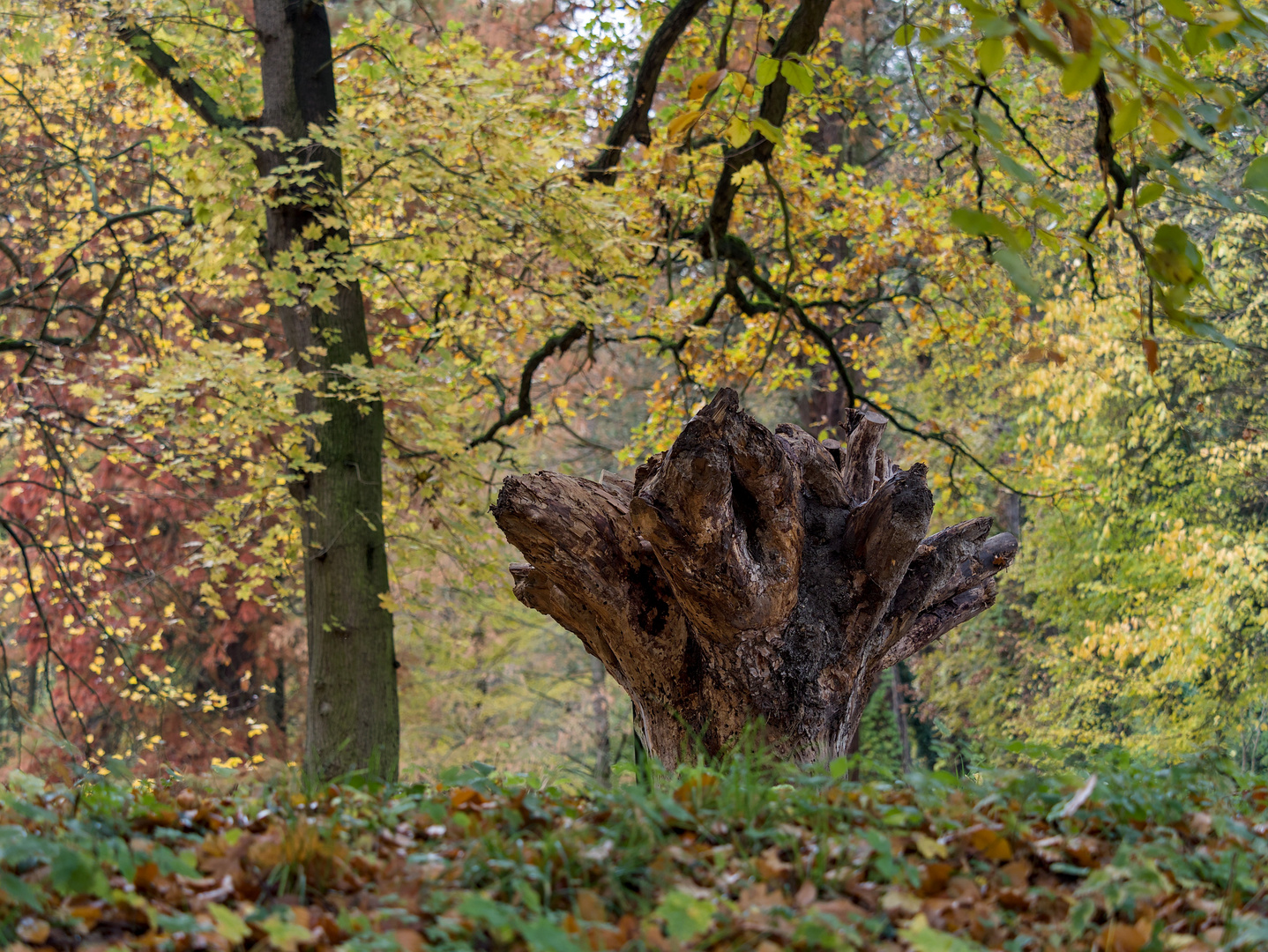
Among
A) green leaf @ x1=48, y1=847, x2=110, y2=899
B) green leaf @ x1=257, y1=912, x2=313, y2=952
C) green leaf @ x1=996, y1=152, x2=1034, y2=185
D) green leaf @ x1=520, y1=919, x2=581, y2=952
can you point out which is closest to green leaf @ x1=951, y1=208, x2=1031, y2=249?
green leaf @ x1=996, y1=152, x2=1034, y2=185

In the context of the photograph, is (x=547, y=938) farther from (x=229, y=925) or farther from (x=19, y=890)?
(x=19, y=890)

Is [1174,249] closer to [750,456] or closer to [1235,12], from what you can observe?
[1235,12]

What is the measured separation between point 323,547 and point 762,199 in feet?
19.0

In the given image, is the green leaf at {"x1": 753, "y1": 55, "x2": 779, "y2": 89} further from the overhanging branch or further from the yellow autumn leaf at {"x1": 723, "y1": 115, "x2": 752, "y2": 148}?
the overhanging branch

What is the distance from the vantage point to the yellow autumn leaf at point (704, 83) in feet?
9.68

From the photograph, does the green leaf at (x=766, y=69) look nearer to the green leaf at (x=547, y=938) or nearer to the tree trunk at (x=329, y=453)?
the green leaf at (x=547, y=938)

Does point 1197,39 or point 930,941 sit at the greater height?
point 1197,39

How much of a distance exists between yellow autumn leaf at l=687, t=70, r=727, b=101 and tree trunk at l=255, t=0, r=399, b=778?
4.32 metres

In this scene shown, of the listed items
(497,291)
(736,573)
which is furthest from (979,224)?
(497,291)

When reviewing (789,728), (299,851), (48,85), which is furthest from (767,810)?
(48,85)

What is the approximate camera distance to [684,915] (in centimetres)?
187

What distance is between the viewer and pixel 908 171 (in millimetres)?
17672

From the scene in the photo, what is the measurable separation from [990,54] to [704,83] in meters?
0.83

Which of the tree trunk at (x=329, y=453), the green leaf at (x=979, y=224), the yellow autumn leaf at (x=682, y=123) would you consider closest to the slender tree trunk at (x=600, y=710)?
the tree trunk at (x=329, y=453)
